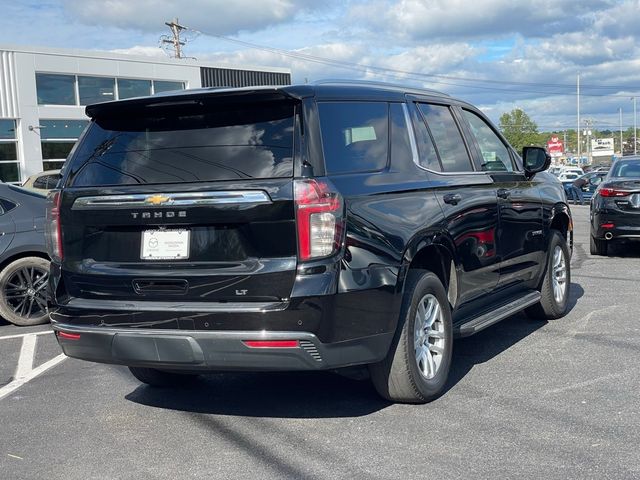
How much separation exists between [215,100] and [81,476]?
2093mm

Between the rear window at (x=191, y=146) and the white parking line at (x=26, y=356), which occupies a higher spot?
the rear window at (x=191, y=146)

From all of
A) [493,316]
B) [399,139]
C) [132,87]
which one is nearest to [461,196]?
[399,139]

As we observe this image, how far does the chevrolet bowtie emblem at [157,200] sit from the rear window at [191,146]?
120mm

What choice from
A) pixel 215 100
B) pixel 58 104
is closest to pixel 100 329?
pixel 215 100

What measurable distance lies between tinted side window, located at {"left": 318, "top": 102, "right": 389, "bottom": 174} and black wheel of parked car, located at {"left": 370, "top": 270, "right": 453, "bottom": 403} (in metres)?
0.76

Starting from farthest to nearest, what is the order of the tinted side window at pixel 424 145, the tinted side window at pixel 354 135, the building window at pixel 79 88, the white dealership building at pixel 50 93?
1. the building window at pixel 79 88
2. the white dealership building at pixel 50 93
3. the tinted side window at pixel 424 145
4. the tinted side window at pixel 354 135

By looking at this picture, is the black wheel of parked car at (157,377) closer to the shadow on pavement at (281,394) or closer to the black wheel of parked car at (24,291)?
the shadow on pavement at (281,394)

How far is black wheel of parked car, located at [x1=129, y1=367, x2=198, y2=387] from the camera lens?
5.62 m

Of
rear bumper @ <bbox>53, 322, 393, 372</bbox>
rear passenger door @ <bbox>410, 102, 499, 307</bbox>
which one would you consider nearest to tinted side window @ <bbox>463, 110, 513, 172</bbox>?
rear passenger door @ <bbox>410, 102, 499, 307</bbox>

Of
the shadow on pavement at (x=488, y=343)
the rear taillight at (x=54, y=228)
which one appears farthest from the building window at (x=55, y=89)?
the rear taillight at (x=54, y=228)

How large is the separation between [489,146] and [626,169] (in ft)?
23.4

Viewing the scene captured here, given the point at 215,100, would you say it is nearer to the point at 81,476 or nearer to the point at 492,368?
the point at 81,476

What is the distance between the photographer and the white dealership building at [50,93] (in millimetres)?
31484

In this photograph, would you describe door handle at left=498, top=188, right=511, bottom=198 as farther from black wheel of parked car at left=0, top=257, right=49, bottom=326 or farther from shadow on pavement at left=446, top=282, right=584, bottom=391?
black wheel of parked car at left=0, top=257, right=49, bottom=326
